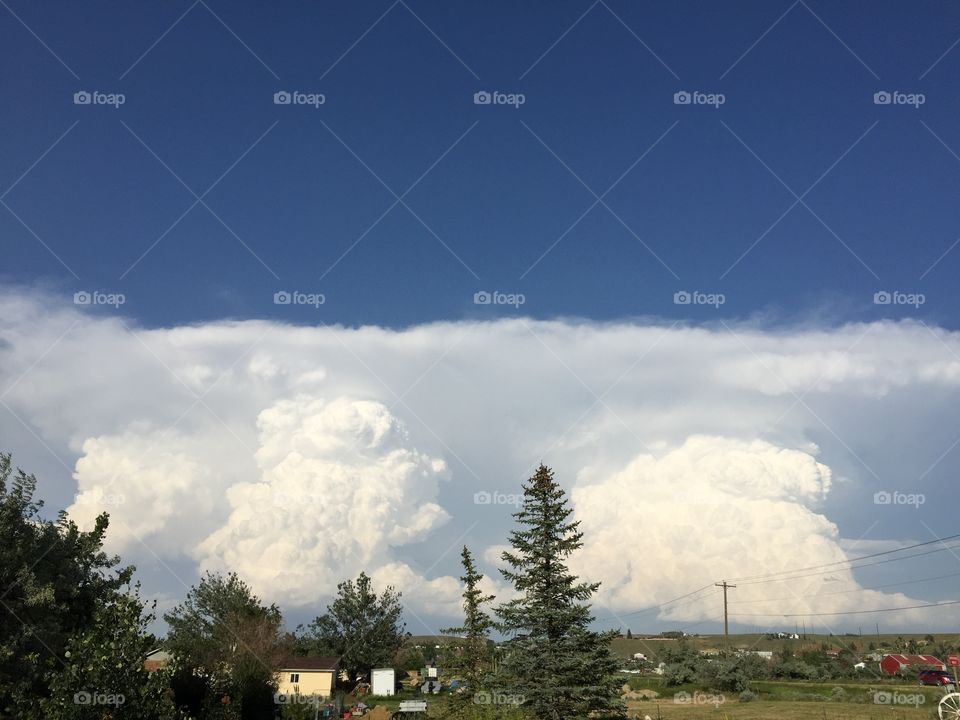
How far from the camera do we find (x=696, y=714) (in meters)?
50.6

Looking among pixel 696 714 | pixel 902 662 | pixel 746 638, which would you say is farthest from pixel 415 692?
Answer: pixel 746 638

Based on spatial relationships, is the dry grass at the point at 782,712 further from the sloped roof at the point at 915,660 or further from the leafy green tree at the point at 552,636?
the sloped roof at the point at 915,660

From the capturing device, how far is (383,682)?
81562 millimetres

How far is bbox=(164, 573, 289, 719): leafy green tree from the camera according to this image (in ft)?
118

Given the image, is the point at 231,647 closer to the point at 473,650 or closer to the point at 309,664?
the point at 309,664

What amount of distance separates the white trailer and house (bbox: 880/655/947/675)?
53.5m

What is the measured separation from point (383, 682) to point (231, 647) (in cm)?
1784

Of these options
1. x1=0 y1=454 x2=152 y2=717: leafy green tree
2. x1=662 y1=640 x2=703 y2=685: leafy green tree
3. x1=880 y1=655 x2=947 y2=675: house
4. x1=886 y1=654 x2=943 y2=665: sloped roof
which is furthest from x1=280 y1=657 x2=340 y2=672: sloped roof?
x1=886 y1=654 x2=943 y2=665: sloped roof

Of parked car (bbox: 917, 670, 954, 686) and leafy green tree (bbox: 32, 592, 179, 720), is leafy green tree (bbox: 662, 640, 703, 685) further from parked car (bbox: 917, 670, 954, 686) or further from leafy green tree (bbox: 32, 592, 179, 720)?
leafy green tree (bbox: 32, 592, 179, 720)

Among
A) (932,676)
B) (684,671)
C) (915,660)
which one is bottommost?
(915,660)

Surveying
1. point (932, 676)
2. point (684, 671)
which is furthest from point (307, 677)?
point (932, 676)

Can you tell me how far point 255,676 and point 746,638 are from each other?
173 m

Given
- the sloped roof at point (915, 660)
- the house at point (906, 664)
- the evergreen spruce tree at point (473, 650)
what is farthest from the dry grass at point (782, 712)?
the sloped roof at point (915, 660)

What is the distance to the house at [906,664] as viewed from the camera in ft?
260
